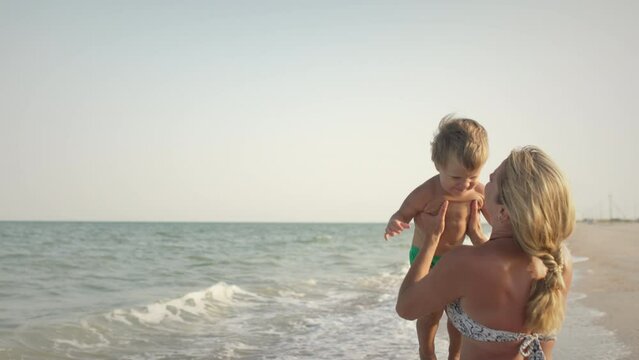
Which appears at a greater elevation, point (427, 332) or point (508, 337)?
point (508, 337)

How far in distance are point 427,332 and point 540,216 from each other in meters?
2.05

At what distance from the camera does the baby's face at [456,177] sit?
386 centimetres

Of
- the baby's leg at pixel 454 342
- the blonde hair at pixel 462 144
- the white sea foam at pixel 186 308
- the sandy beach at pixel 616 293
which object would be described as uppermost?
the blonde hair at pixel 462 144

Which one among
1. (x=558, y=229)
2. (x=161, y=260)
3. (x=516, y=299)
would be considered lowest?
(x=161, y=260)

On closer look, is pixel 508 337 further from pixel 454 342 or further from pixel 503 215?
pixel 454 342

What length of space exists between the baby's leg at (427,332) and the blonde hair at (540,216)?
1616 mm

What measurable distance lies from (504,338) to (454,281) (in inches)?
16.0

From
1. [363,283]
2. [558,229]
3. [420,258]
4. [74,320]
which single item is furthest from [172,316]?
[558,229]

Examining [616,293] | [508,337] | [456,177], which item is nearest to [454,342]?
[456,177]

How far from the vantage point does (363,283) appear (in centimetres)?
1437

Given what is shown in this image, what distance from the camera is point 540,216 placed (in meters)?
2.53

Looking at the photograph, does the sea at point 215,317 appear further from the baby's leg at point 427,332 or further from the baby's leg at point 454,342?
the baby's leg at point 427,332

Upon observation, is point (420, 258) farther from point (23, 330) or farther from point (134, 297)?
point (134, 297)

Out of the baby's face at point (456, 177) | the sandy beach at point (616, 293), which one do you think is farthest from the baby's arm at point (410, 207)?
the sandy beach at point (616, 293)
